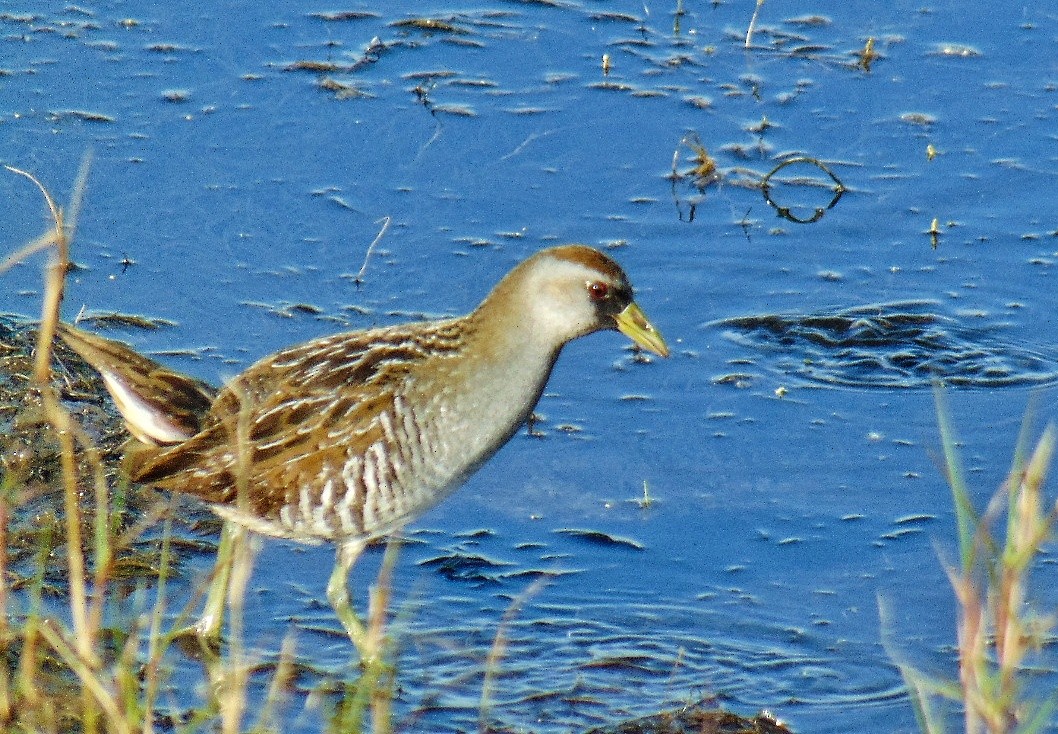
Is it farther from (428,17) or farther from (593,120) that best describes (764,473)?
(428,17)

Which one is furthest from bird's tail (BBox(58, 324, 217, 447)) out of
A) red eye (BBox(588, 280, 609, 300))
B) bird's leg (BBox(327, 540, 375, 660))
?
red eye (BBox(588, 280, 609, 300))

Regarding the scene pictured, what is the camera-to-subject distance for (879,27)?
9.47 m

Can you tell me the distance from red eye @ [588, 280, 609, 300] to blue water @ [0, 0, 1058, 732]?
1.00 meters

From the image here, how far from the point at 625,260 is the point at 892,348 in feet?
3.96

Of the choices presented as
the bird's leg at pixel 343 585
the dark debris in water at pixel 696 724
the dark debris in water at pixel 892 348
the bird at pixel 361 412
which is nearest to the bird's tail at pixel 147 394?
the bird at pixel 361 412

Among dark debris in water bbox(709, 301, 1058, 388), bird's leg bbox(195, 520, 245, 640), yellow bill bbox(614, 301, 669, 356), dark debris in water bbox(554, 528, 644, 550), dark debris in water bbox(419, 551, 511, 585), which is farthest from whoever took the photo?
dark debris in water bbox(709, 301, 1058, 388)

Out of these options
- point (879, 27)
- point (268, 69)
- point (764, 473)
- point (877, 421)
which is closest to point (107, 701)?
point (764, 473)

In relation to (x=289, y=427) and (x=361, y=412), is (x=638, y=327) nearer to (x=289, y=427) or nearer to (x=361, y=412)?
(x=361, y=412)

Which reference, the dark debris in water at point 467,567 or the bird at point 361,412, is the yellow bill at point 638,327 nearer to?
the bird at point 361,412

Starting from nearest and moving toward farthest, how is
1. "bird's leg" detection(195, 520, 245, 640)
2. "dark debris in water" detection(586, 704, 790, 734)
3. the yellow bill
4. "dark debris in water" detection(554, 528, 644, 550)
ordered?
"dark debris in water" detection(586, 704, 790, 734) < "bird's leg" detection(195, 520, 245, 640) < the yellow bill < "dark debris in water" detection(554, 528, 644, 550)

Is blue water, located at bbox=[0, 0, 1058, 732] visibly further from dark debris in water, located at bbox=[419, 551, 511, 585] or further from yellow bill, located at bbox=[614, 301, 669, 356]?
yellow bill, located at bbox=[614, 301, 669, 356]

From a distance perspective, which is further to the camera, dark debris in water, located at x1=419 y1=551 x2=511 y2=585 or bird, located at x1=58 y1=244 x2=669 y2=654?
dark debris in water, located at x1=419 y1=551 x2=511 y2=585

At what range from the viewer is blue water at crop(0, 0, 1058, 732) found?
586 cm

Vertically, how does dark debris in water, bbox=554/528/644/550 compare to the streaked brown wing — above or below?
below
